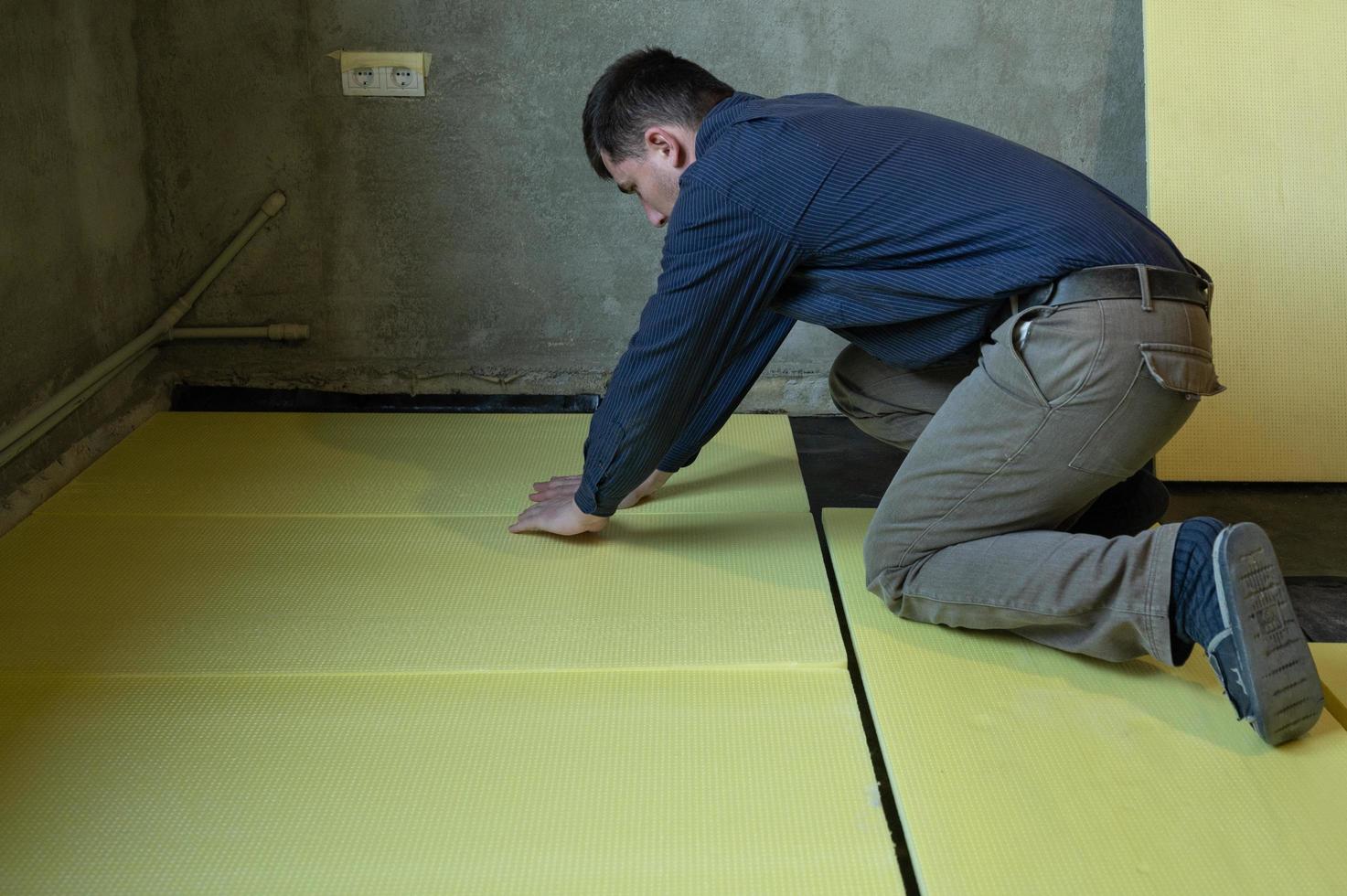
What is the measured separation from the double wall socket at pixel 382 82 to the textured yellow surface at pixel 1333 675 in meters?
2.59

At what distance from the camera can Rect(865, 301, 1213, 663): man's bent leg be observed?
1.66 m

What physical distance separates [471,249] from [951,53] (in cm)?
149

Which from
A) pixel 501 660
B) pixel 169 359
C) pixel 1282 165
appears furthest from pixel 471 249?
pixel 1282 165

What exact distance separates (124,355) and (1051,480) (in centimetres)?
240

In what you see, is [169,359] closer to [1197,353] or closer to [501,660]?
[501,660]

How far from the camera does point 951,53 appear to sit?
3146 mm

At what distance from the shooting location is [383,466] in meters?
2.71

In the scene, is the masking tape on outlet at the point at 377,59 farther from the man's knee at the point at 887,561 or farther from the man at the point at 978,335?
the man's knee at the point at 887,561

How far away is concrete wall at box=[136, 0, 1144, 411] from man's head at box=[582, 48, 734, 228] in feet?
4.13

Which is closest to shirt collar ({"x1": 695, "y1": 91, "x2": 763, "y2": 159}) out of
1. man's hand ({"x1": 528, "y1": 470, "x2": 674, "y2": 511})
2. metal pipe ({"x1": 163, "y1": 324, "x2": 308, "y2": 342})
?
man's hand ({"x1": 528, "y1": 470, "x2": 674, "y2": 511})

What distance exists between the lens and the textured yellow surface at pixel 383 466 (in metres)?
2.48

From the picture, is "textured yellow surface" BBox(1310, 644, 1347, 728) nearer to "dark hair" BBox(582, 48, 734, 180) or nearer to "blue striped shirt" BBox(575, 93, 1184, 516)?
"blue striped shirt" BBox(575, 93, 1184, 516)

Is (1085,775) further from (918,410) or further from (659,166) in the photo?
(659,166)

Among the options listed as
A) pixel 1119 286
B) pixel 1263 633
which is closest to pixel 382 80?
pixel 1119 286
